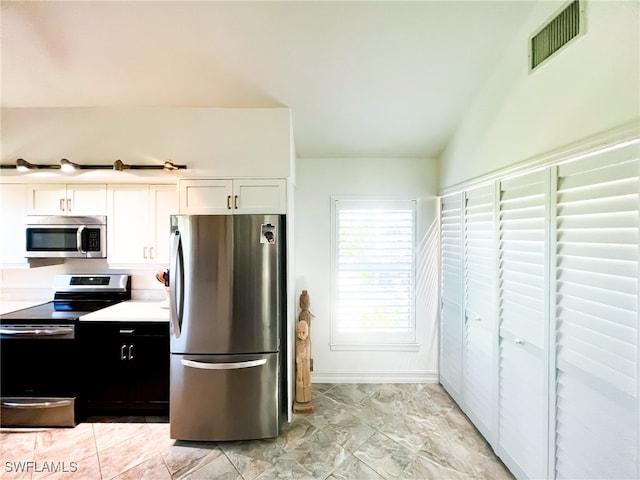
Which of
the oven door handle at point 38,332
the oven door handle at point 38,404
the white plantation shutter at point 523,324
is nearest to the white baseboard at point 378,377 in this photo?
Result: the white plantation shutter at point 523,324

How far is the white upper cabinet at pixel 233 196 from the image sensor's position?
235cm

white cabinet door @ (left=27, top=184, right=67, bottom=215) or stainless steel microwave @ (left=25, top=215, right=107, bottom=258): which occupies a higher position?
white cabinet door @ (left=27, top=184, right=67, bottom=215)

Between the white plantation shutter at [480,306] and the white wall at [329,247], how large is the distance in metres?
0.60

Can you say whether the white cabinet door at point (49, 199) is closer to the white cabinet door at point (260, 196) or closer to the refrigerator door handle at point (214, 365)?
the white cabinet door at point (260, 196)

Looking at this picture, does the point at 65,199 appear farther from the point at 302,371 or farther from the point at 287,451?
the point at 287,451

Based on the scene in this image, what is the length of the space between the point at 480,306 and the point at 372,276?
3.63ft

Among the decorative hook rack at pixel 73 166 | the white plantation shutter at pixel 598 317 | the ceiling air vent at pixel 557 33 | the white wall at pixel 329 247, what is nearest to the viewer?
the white plantation shutter at pixel 598 317

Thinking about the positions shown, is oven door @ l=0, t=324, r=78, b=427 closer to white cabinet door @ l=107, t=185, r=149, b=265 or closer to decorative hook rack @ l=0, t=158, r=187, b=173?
white cabinet door @ l=107, t=185, r=149, b=265

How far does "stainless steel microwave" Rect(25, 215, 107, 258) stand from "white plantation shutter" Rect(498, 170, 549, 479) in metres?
3.36

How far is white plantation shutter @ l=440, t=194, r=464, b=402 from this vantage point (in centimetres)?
267

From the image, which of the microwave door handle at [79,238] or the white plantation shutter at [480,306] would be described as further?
the microwave door handle at [79,238]

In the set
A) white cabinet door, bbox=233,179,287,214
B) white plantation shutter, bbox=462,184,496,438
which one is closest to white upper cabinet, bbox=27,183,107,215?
white cabinet door, bbox=233,179,287,214

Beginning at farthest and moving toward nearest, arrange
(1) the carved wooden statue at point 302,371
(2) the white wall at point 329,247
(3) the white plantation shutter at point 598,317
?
(2) the white wall at point 329,247, (1) the carved wooden statue at point 302,371, (3) the white plantation shutter at point 598,317

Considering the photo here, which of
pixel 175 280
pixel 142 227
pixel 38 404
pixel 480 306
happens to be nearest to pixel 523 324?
pixel 480 306
